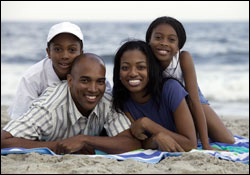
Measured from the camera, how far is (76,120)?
10.9 feet

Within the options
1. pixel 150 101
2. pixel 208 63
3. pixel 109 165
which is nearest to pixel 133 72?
pixel 150 101

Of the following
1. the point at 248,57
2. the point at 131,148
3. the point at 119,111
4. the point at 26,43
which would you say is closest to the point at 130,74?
the point at 119,111

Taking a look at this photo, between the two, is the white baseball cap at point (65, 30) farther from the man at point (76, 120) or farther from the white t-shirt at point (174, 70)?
the white t-shirt at point (174, 70)

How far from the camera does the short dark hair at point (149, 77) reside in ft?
11.3

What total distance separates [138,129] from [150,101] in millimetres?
→ 417

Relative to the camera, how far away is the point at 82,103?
3.26 m

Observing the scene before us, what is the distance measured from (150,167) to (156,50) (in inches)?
56.2

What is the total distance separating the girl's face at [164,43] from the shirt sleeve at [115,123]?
2.44ft

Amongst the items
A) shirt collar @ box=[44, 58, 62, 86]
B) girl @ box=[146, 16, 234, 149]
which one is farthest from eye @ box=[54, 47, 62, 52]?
girl @ box=[146, 16, 234, 149]

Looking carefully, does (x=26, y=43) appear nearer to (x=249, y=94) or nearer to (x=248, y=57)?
(x=248, y=57)

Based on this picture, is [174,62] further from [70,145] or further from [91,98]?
[70,145]

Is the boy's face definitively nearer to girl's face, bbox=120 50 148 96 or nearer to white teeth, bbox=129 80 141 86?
girl's face, bbox=120 50 148 96

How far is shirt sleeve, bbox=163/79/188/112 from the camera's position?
3.34 meters

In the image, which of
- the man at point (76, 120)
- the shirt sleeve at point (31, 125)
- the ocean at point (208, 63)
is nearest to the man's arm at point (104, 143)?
the man at point (76, 120)
